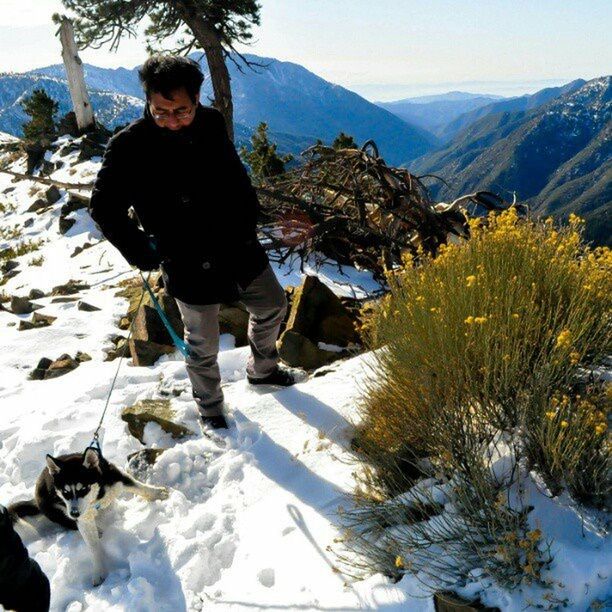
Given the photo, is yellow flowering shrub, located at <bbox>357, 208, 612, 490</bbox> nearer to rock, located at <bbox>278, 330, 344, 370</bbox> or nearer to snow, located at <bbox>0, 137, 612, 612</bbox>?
snow, located at <bbox>0, 137, 612, 612</bbox>

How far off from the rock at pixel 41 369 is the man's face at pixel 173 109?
139 inches

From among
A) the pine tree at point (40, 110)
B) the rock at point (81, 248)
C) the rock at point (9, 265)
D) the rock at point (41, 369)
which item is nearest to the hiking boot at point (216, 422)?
the rock at point (41, 369)

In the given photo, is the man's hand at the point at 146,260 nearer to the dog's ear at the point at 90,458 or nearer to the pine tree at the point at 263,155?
the dog's ear at the point at 90,458

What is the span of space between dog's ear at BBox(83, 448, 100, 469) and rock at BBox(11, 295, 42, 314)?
5384 mm

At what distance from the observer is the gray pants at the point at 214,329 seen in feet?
10.9

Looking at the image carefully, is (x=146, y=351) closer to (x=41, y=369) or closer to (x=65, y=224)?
(x=41, y=369)

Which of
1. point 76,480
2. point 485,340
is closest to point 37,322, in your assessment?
point 76,480

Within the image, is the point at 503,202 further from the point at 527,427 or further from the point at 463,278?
the point at 527,427

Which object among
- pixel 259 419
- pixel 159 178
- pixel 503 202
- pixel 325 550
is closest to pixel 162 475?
pixel 259 419

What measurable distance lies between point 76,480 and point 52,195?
39.6 ft

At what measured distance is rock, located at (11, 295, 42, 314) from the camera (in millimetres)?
7340

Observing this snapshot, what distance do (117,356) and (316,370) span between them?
228 centimetres

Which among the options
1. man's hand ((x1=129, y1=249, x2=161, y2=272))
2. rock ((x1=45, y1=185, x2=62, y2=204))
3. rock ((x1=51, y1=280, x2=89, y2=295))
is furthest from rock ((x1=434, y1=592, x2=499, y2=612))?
rock ((x1=45, y1=185, x2=62, y2=204))

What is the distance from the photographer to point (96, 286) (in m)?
7.93
